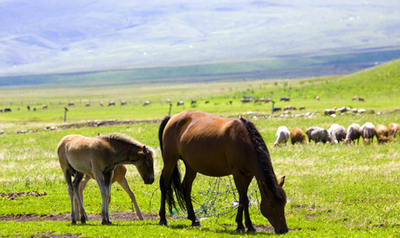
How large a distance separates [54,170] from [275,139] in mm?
14777

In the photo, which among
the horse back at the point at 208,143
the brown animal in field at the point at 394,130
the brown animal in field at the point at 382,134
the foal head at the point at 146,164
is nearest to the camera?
the horse back at the point at 208,143

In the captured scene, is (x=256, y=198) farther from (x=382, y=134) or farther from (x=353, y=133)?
(x=382, y=134)

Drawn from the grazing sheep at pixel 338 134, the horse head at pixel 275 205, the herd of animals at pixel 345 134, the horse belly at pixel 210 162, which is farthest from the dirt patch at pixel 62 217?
the grazing sheep at pixel 338 134

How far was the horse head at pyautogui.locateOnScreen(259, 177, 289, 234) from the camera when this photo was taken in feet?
38.8

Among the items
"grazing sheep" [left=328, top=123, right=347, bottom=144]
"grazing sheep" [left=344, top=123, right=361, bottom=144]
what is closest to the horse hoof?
Result: "grazing sheep" [left=344, top=123, right=361, bottom=144]

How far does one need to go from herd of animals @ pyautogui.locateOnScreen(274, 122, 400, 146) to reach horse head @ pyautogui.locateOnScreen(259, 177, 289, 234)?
18.7m

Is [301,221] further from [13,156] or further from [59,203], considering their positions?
[13,156]

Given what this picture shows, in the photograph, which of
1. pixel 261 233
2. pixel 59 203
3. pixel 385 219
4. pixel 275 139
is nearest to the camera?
pixel 261 233

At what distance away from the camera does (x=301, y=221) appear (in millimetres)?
14523

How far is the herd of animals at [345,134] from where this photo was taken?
30156 mm

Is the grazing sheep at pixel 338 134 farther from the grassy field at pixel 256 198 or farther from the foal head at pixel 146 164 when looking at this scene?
the foal head at pixel 146 164

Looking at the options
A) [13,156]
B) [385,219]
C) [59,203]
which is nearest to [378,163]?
[385,219]

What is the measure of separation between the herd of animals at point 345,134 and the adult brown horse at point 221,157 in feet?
55.2

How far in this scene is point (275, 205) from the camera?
11836 mm
